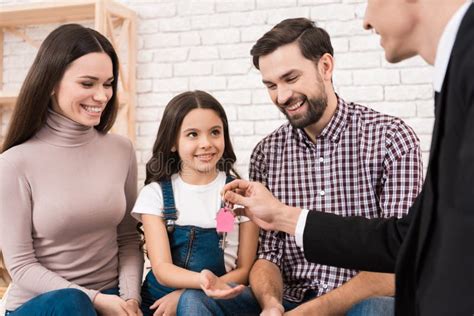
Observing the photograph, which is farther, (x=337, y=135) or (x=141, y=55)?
(x=141, y=55)

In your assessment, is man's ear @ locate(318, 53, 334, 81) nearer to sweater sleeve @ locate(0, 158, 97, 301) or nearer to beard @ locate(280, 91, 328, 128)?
beard @ locate(280, 91, 328, 128)

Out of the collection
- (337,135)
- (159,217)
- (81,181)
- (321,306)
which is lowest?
(321,306)

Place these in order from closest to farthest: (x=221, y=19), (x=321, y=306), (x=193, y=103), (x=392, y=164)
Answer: (x=321, y=306) < (x=392, y=164) < (x=193, y=103) < (x=221, y=19)

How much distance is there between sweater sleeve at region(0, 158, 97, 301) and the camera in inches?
64.7

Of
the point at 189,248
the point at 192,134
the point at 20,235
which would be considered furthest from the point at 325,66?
the point at 20,235

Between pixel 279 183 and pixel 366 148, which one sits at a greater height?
pixel 366 148

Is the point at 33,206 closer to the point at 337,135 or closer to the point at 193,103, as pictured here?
the point at 193,103

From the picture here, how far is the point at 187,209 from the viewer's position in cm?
186

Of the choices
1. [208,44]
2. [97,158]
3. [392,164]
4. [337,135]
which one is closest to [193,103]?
[97,158]

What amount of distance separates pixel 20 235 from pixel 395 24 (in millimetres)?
1164

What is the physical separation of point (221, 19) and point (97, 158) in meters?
1.54

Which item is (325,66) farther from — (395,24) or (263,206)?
(395,24)

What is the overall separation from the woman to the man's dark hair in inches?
19.4

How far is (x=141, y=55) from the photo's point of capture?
3248 mm
